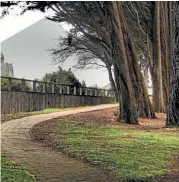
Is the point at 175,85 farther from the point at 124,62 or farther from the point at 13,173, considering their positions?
the point at 13,173

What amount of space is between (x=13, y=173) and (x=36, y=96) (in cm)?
1515

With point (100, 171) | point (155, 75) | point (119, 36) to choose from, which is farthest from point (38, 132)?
point (155, 75)

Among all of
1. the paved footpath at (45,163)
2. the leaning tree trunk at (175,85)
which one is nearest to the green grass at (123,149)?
the paved footpath at (45,163)

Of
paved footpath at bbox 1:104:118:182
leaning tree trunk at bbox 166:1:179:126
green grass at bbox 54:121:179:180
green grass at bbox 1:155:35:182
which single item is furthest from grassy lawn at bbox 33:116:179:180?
leaning tree trunk at bbox 166:1:179:126

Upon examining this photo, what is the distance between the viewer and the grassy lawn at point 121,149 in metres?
6.78

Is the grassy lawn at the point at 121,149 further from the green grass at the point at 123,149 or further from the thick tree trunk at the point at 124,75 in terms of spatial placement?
the thick tree trunk at the point at 124,75

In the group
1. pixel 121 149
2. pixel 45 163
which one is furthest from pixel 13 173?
pixel 121 149

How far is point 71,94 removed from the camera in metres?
27.5

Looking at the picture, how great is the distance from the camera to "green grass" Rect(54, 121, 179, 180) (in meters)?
6.78

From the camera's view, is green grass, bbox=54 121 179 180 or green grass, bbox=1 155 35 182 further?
green grass, bbox=54 121 179 180

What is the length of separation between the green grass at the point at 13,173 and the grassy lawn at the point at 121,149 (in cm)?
135

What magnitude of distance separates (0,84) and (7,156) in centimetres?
1034

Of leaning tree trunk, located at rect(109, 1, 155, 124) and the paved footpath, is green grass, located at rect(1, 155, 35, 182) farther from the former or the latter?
leaning tree trunk, located at rect(109, 1, 155, 124)

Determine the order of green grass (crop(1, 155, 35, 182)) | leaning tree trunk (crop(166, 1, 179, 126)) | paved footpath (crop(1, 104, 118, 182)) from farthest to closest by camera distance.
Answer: leaning tree trunk (crop(166, 1, 179, 126))
paved footpath (crop(1, 104, 118, 182))
green grass (crop(1, 155, 35, 182))
